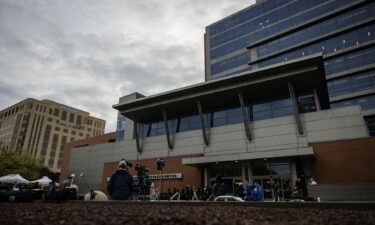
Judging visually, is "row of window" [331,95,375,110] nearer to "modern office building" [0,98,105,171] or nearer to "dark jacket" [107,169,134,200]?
"dark jacket" [107,169,134,200]

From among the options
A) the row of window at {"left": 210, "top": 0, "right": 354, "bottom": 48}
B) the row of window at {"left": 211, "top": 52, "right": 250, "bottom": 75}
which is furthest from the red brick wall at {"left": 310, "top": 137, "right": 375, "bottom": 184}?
the row of window at {"left": 210, "top": 0, "right": 354, "bottom": 48}

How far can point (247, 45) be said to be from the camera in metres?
45.3

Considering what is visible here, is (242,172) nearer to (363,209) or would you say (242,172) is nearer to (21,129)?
(363,209)

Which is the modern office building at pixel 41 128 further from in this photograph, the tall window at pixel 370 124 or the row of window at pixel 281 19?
the tall window at pixel 370 124

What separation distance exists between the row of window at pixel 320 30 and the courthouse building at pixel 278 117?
0.51ft

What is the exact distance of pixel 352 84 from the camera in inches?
1468

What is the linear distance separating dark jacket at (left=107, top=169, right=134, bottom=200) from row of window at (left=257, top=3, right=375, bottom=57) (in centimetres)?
4138

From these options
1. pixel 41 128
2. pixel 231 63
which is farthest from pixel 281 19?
pixel 41 128

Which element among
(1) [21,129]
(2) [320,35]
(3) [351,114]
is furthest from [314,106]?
(1) [21,129]

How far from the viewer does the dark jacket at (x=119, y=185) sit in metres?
7.55

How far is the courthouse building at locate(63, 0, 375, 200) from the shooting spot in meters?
19.6

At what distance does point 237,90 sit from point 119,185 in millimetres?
18274

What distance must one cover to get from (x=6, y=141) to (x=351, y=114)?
13368 cm

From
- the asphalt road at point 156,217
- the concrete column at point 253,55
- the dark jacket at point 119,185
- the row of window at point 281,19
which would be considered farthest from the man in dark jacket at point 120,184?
the row of window at point 281,19
